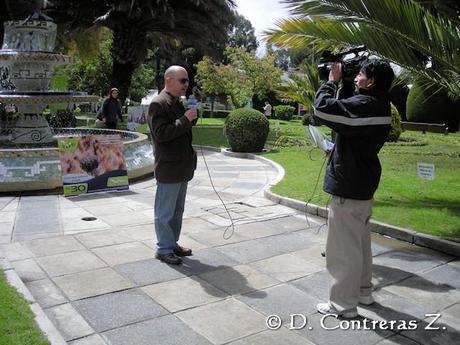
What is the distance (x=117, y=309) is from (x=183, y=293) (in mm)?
590

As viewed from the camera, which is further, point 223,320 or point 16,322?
point 223,320

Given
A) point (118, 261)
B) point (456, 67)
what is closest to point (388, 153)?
point (456, 67)

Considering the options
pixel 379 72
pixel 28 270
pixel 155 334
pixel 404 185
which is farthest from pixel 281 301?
pixel 404 185

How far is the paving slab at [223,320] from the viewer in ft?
11.3

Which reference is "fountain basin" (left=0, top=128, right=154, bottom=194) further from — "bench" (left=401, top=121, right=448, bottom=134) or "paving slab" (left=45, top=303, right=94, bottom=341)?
"bench" (left=401, top=121, right=448, bottom=134)

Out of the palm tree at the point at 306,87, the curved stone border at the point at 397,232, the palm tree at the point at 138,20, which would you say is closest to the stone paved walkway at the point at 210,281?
the curved stone border at the point at 397,232

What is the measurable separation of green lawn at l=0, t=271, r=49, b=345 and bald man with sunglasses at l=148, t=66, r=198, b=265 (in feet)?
4.90

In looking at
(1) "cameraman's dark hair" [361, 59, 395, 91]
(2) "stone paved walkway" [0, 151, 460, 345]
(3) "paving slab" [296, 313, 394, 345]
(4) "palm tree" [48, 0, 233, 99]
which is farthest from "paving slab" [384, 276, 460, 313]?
(4) "palm tree" [48, 0, 233, 99]

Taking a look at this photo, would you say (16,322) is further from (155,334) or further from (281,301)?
(281,301)

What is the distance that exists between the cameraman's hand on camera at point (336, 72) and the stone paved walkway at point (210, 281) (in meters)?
1.83

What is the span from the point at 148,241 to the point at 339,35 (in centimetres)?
337

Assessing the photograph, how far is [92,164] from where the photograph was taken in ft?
26.8

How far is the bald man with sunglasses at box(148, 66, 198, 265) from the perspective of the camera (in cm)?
448

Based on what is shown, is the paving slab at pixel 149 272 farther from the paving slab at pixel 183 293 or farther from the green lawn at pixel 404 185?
the green lawn at pixel 404 185
